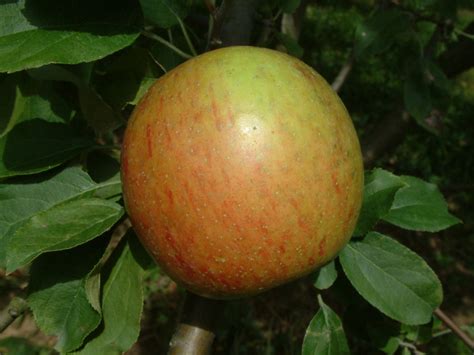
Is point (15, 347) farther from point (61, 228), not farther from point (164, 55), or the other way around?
point (164, 55)

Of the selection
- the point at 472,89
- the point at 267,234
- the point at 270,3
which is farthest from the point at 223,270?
the point at 472,89

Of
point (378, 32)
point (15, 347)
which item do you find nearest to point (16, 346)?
point (15, 347)

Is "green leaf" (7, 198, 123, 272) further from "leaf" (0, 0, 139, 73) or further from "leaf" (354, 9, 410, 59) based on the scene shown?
"leaf" (354, 9, 410, 59)

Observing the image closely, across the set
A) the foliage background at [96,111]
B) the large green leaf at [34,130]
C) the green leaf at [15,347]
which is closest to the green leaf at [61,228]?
the foliage background at [96,111]

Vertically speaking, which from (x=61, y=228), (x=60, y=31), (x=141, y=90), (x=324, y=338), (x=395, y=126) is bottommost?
(x=324, y=338)

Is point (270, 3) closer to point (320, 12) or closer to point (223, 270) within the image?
point (223, 270)

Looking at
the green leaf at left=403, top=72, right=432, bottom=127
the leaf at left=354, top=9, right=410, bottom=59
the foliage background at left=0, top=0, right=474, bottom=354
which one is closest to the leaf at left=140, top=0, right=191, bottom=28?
the foliage background at left=0, top=0, right=474, bottom=354
